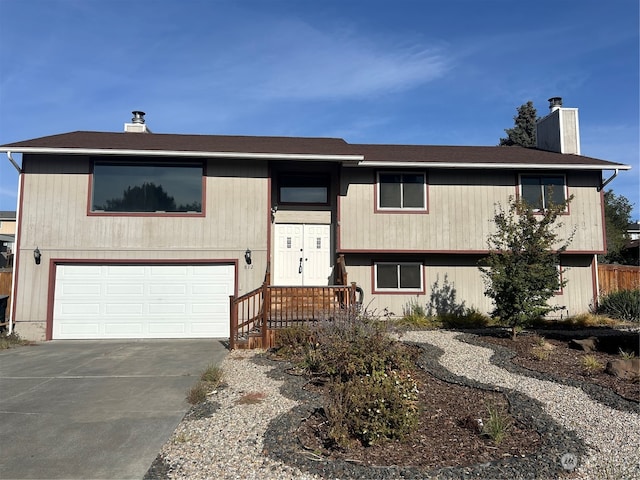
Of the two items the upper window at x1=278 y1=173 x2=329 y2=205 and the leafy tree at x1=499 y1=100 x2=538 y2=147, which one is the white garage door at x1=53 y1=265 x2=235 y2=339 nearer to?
the upper window at x1=278 y1=173 x2=329 y2=205

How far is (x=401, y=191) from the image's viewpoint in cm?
1226

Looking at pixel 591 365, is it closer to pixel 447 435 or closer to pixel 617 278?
pixel 447 435

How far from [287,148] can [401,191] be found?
371cm

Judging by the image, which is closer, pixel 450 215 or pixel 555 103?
pixel 450 215

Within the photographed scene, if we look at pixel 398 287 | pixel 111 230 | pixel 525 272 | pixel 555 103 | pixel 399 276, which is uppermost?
pixel 555 103

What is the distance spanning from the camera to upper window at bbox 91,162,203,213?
11.2m

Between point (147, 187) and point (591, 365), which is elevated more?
point (147, 187)

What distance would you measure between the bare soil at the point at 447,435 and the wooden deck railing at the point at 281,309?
308 centimetres

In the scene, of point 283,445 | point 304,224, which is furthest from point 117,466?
point 304,224

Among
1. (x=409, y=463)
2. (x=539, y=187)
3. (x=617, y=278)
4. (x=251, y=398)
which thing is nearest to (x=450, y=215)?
(x=539, y=187)

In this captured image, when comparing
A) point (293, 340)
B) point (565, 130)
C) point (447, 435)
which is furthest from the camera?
point (565, 130)

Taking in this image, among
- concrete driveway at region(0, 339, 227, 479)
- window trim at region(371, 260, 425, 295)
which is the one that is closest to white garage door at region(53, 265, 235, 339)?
concrete driveway at region(0, 339, 227, 479)

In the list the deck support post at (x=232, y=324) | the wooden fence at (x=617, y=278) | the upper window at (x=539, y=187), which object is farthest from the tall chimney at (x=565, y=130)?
the deck support post at (x=232, y=324)

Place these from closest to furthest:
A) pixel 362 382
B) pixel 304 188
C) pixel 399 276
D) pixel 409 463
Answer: pixel 409 463
pixel 362 382
pixel 399 276
pixel 304 188
